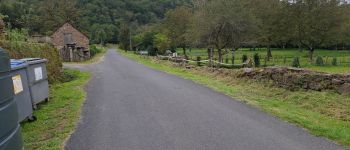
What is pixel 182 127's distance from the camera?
7.46 metres

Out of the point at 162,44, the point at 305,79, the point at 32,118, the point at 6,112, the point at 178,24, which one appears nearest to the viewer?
the point at 6,112

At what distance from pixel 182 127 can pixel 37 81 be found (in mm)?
5089

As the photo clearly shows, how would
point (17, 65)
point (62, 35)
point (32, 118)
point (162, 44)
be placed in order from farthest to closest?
point (162, 44) < point (62, 35) < point (32, 118) < point (17, 65)

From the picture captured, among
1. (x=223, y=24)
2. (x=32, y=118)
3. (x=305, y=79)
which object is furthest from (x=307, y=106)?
(x=223, y=24)

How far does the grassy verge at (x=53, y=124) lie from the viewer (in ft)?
21.6

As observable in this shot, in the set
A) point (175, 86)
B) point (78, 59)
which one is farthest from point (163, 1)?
point (175, 86)

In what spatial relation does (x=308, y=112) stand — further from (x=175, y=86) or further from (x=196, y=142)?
(x=175, y=86)

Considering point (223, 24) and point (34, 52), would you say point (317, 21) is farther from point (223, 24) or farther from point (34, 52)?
point (34, 52)

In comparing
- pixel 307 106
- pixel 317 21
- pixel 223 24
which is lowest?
pixel 307 106

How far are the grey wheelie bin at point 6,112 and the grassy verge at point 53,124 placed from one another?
9.83ft

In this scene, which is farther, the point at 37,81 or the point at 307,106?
the point at 37,81

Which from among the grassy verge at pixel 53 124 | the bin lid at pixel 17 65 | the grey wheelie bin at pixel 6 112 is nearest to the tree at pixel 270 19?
the grassy verge at pixel 53 124

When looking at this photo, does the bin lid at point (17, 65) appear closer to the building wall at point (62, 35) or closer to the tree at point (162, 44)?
the building wall at point (62, 35)

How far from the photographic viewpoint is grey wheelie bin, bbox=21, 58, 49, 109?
9930 mm
